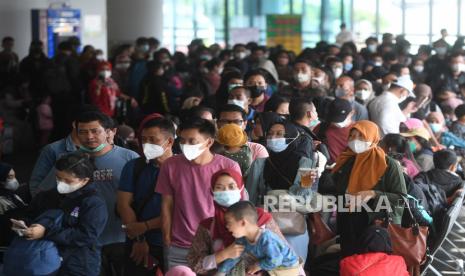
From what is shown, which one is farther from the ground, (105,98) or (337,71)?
(337,71)

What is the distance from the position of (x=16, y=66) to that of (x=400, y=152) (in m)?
9.30

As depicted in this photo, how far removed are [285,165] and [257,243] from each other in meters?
1.66

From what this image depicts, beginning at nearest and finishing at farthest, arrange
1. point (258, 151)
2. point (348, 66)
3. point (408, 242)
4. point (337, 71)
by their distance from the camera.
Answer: point (408, 242)
point (258, 151)
point (337, 71)
point (348, 66)

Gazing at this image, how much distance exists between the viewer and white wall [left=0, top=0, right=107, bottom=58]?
56.0 feet

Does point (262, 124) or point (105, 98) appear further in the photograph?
point (105, 98)

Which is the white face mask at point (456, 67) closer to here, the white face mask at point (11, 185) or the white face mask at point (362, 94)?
the white face mask at point (362, 94)

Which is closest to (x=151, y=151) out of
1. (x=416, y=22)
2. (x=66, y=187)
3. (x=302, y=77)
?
(x=66, y=187)

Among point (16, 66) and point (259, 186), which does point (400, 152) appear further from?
point (16, 66)

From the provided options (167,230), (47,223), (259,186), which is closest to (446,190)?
(259,186)

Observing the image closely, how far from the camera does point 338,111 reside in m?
8.03

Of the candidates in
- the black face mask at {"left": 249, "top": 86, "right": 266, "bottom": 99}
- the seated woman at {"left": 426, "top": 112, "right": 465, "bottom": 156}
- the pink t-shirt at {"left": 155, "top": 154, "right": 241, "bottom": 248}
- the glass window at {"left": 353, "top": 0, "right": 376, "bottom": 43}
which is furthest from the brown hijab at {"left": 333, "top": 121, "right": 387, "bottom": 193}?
the glass window at {"left": 353, "top": 0, "right": 376, "bottom": 43}

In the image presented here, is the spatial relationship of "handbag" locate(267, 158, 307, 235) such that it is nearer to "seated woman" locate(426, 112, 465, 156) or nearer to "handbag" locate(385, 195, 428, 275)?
"handbag" locate(385, 195, 428, 275)

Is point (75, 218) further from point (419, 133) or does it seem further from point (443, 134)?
point (443, 134)

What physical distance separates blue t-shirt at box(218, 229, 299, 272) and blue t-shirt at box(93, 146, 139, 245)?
4.61ft
